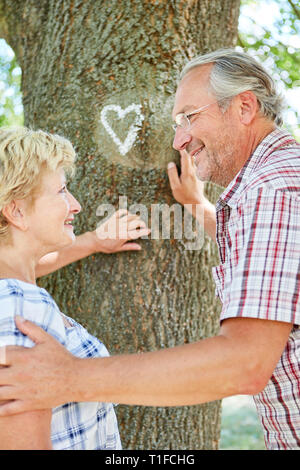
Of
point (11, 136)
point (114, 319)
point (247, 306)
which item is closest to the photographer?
point (247, 306)

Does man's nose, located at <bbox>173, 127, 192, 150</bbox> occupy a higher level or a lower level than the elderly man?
higher

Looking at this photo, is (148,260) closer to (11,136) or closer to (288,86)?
(11,136)

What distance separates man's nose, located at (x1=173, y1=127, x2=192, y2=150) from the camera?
2.62m

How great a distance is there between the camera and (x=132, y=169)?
2.98 m

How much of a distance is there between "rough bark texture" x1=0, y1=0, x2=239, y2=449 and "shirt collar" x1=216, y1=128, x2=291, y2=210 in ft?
2.55

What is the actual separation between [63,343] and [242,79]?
147 centimetres

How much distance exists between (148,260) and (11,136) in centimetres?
115

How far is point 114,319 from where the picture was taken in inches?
117

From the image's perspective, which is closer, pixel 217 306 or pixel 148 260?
pixel 148 260

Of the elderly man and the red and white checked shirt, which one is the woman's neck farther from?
the red and white checked shirt

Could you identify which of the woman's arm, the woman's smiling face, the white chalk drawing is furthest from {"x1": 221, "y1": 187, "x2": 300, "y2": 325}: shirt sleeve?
the white chalk drawing

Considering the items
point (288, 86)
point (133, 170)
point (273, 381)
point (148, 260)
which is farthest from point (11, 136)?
point (288, 86)

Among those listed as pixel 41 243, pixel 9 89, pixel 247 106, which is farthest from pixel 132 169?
pixel 9 89

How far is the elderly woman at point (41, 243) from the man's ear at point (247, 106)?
819 mm
